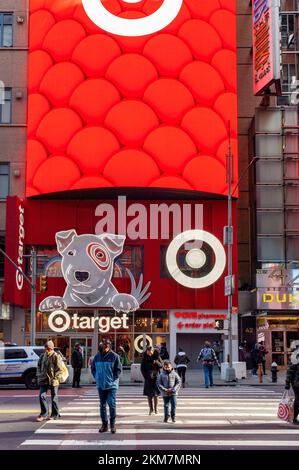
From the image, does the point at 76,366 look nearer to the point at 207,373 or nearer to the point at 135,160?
the point at 207,373

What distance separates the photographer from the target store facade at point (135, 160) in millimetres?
42469

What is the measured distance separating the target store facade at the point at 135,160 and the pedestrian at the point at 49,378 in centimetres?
2518

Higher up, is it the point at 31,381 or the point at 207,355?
the point at 207,355

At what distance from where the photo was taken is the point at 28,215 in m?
43.2

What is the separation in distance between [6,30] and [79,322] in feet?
67.3

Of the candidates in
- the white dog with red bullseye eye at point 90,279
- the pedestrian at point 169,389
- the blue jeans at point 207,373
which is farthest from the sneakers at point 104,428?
the white dog with red bullseye eye at point 90,279

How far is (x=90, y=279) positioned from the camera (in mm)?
41312

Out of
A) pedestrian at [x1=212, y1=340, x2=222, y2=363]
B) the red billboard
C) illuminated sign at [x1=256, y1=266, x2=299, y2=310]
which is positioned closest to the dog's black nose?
the red billboard

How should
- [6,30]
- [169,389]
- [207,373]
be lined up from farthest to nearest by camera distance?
[6,30], [207,373], [169,389]

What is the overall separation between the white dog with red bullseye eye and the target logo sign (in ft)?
10.8

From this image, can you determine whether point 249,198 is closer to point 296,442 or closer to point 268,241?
point 268,241

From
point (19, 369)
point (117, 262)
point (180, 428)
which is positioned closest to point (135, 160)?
point (117, 262)

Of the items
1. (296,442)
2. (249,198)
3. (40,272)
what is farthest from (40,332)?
(296,442)

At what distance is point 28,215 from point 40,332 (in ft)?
24.6
